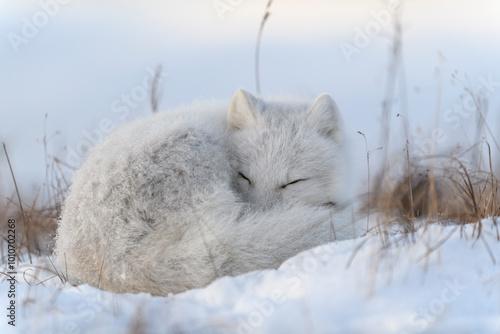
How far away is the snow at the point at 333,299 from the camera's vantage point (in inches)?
67.2

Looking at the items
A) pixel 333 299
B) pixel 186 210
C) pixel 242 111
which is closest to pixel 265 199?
pixel 186 210

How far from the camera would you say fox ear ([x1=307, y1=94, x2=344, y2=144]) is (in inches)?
131

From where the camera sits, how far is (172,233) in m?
2.45

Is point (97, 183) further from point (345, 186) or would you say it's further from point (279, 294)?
point (345, 186)

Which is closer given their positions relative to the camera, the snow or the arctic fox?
the snow

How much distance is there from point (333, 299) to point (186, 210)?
39.9 inches

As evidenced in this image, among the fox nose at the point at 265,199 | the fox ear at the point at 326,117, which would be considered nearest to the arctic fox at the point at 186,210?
the fox nose at the point at 265,199

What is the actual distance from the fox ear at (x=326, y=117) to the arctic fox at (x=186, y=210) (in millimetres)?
293

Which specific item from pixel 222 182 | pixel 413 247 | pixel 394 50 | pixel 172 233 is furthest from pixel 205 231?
pixel 394 50

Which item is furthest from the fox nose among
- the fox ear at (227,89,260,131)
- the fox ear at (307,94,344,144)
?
the fox ear at (307,94,344,144)

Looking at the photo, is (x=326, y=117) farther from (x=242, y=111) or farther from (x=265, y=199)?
(x=265, y=199)

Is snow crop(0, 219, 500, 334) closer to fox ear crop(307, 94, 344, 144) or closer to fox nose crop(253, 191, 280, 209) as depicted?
fox nose crop(253, 191, 280, 209)

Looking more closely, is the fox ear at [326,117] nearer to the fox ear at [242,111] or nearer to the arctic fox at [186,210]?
the arctic fox at [186,210]

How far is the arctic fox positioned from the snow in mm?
223
